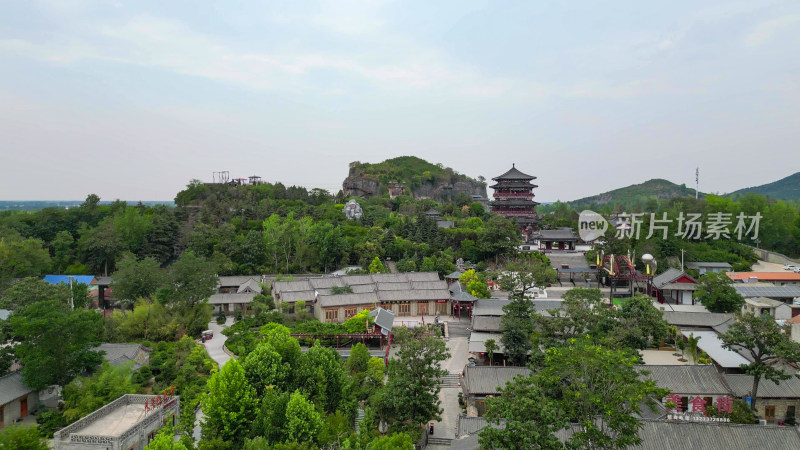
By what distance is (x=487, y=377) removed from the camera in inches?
666

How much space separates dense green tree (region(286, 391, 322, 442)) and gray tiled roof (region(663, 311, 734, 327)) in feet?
59.9

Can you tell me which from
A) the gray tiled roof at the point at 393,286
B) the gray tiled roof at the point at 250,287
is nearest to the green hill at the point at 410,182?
the gray tiled roof at the point at 250,287

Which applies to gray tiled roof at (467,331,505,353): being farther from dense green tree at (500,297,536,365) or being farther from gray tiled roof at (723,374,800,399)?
gray tiled roof at (723,374,800,399)

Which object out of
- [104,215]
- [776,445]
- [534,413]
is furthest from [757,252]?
[104,215]

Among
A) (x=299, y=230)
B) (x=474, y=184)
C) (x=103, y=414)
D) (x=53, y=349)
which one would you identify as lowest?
(x=103, y=414)

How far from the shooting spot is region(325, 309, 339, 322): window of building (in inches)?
1051

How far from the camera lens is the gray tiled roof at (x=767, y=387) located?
51.5 ft

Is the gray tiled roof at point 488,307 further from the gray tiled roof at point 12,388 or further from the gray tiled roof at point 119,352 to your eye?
the gray tiled roof at point 12,388

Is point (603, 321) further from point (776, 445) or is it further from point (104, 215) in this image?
point (104, 215)

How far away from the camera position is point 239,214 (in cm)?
4334

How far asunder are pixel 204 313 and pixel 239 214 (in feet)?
66.2

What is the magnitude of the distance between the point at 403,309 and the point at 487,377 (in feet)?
37.9

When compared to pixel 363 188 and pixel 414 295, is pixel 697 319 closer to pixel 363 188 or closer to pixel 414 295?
pixel 414 295

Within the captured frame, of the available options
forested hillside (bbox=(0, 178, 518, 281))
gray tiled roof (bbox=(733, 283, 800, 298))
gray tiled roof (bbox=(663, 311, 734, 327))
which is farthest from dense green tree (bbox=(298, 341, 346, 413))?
gray tiled roof (bbox=(733, 283, 800, 298))
